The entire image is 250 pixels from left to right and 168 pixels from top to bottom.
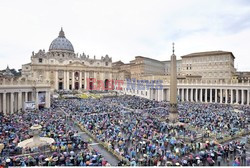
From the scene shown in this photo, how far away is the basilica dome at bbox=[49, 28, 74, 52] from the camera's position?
10671 centimetres

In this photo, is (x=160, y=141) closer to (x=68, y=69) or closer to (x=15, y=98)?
(x=15, y=98)

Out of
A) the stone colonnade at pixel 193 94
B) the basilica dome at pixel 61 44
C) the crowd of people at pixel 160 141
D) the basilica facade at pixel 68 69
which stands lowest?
the crowd of people at pixel 160 141

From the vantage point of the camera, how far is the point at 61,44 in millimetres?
108062

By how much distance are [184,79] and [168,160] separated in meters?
48.9

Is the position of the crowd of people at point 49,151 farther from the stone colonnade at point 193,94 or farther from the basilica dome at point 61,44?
the basilica dome at point 61,44

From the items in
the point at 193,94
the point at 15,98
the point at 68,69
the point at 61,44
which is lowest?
the point at 193,94

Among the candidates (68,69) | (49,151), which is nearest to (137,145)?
(49,151)

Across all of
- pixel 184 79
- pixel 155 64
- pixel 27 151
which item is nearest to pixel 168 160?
pixel 27 151

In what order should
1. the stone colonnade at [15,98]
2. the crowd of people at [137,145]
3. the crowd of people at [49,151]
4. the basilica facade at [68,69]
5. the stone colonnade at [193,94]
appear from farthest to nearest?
the basilica facade at [68,69], the stone colonnade at [193,94], the stone colonnade at [15,98], the crowd of people at [137,145], the crowd of people at [49,151]

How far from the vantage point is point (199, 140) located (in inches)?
712

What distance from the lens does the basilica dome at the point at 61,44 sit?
4201 inches

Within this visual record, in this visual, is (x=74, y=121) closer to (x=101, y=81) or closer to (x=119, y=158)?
(x=119, y=158)

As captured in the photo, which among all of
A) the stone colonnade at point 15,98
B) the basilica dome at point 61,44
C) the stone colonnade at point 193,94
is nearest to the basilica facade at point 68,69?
the basilica dome at point 61,44

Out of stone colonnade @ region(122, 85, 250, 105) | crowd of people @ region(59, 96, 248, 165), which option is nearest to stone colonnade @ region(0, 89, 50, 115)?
crowd of people @ region(59, 96, 248, 165)
